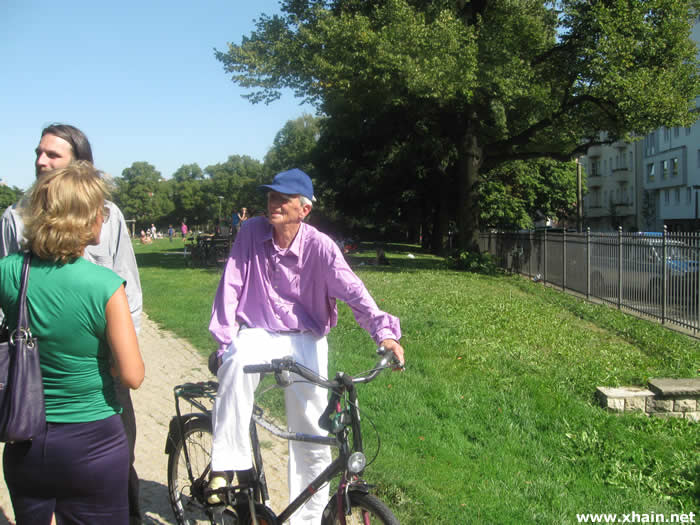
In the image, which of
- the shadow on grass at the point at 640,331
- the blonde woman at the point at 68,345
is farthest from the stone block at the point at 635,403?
the blonde woman at the point at 68,345

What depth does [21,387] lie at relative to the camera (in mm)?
2088

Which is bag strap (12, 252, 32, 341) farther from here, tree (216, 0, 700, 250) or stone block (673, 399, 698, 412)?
tree (216, 0, 700, 250)

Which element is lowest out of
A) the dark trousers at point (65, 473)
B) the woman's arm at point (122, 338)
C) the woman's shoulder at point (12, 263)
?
the dark trousers at point (65, 473)

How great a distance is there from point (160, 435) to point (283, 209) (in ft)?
9.24

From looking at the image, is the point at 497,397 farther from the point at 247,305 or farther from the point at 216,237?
the point at 216,237

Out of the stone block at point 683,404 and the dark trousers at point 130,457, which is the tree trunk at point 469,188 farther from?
the dark trousers at point 130,457

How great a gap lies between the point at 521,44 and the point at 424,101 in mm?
4123

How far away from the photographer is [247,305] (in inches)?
130

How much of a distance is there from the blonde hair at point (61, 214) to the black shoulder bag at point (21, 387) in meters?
0.21

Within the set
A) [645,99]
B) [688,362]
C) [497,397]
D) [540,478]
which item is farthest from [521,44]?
[540,478]

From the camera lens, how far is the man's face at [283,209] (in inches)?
128

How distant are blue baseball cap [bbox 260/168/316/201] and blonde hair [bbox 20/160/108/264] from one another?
107 cm

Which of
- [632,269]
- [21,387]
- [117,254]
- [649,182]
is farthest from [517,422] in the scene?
[649,182]

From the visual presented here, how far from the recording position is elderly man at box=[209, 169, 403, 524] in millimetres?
3186
